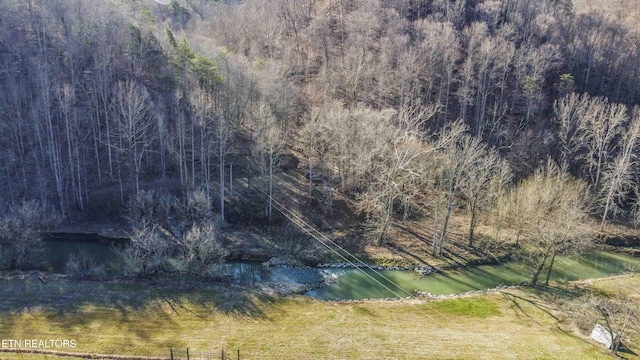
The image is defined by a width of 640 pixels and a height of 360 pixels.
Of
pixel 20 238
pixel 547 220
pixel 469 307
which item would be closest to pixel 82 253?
pixel 20 238

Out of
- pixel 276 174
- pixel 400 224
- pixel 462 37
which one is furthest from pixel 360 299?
pixel 462 37

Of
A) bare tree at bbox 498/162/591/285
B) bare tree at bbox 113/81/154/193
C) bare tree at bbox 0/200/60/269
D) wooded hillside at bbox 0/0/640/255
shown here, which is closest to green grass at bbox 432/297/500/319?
bare tree at bbox 498/162/591/285

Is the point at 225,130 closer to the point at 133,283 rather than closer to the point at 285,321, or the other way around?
the point at 133,283

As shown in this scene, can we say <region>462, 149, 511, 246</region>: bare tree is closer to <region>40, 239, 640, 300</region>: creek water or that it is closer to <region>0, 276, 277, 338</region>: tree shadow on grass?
<region>40, 239, 640, 300</region>: creek water

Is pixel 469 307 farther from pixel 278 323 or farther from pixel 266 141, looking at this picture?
pixel 266 141
